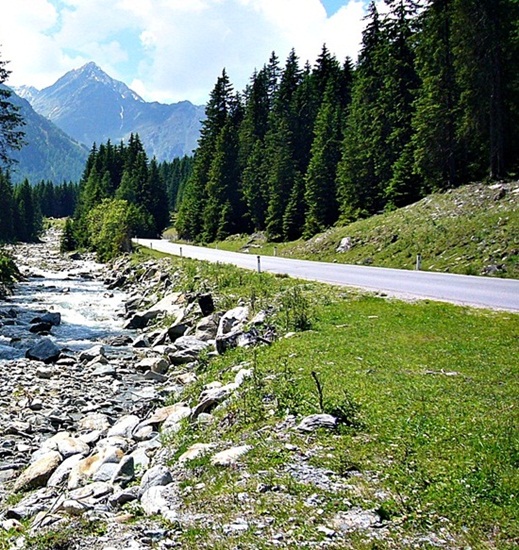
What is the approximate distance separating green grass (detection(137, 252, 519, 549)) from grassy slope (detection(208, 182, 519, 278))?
11.6m

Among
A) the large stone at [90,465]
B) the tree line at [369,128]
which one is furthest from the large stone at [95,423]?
the tree line at [369,128]

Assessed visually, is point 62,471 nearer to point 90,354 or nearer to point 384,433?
point 384,433

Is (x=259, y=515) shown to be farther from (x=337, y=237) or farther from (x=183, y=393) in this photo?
(x=337, y=237)

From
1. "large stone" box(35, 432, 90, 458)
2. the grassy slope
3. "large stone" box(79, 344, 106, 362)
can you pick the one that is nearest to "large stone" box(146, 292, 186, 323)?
"large stone" box(79, 344, 106, 362)

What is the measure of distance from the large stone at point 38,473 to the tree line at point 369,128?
3073cm

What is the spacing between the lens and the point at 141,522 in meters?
5.66

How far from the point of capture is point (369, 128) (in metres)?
45.5

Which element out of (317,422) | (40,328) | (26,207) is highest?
(26,207)

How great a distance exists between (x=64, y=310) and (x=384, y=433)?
26512 millimetres

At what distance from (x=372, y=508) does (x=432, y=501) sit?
0.60 m

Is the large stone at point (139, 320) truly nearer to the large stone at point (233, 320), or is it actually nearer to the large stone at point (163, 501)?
the large stone at point (233, 320)

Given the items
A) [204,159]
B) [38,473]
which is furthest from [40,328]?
[204,159]

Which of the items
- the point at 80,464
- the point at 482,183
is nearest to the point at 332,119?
the point at 482,183

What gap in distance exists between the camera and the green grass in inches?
195
